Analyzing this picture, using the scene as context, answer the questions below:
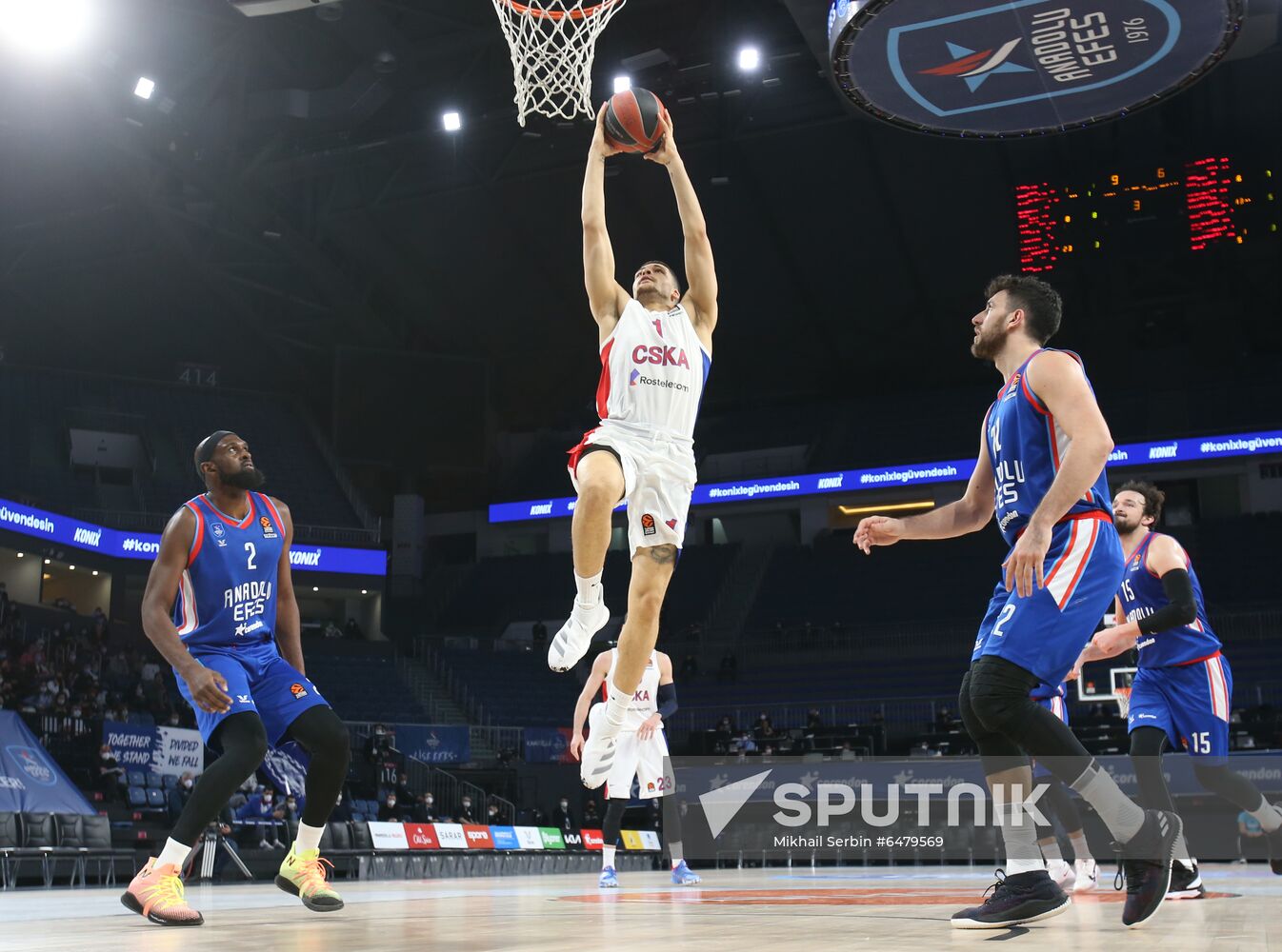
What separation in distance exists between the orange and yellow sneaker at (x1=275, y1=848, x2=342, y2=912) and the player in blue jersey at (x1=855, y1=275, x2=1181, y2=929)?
3.00m

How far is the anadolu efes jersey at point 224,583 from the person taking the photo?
226 inches

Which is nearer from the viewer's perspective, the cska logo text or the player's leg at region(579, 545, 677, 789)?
the player's leg at region(579, 545, 677, 789)

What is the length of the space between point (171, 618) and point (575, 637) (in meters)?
1.98

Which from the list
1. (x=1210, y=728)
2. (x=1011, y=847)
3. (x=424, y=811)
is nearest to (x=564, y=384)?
(x=424, y=811)

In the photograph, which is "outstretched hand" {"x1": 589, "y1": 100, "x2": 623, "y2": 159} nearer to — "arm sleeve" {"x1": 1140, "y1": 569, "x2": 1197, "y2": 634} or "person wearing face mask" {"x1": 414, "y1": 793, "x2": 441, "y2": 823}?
"arm sleeve" {"x1": 1140, "y1": 569, "x2": 1197, "y2": 634}

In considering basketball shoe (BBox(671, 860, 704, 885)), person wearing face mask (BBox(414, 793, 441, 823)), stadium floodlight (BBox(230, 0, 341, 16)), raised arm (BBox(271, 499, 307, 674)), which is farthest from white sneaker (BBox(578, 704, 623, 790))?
person wearing face mask (BBox(414, 793, 441, 823))

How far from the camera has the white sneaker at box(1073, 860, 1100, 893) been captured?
289 inches

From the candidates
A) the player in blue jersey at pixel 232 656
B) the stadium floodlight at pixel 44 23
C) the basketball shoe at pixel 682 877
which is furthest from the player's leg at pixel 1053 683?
the stadium floodlight at pixel 44 23

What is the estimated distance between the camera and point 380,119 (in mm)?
25391

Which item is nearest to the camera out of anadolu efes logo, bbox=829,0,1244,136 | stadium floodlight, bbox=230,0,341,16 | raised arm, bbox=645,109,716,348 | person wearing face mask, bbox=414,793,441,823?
raised arm, bbox=645,109,716,348

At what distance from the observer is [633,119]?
540cm

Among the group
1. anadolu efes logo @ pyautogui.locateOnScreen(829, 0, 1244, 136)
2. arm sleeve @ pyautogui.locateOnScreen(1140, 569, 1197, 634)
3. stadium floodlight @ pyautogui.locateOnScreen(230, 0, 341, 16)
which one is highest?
stadium floodlight @ pyautogui.locateOnScreen(230, 0, 341, 16)

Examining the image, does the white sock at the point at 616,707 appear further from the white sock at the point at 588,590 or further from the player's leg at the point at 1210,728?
the player's leg at the point at 1210,728

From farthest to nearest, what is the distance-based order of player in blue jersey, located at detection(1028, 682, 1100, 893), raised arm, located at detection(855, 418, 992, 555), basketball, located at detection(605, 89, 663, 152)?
player in blue jersey, located at detection(1028, 682, 1100, 893) < basketball, located at detection(605, 89, 663, 152) < raised arm, located at detection(855, 418, 992, 555)
